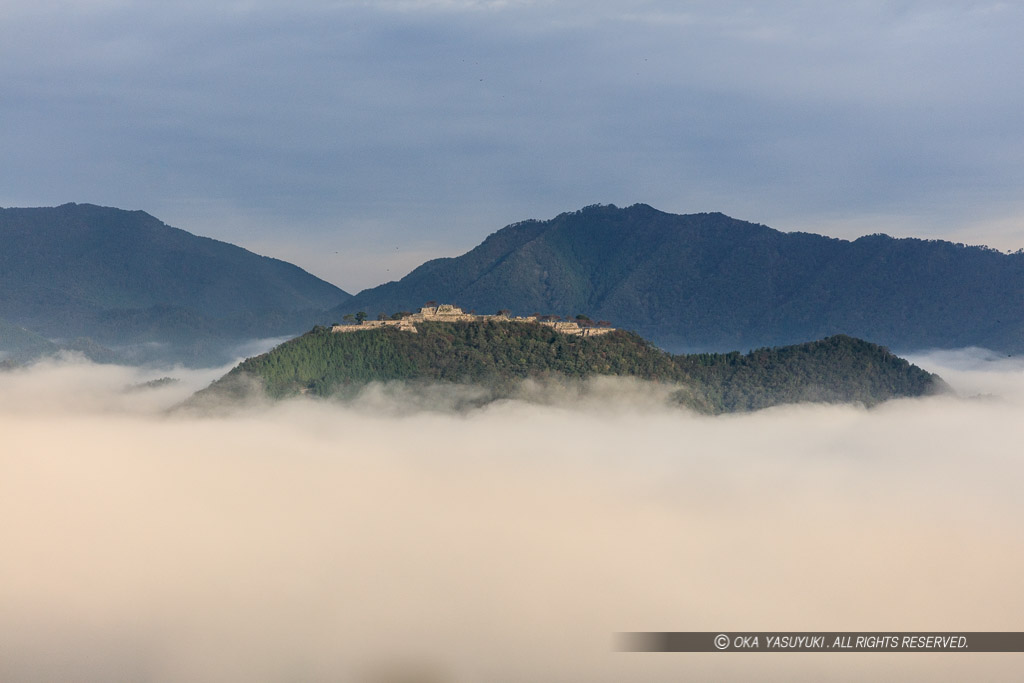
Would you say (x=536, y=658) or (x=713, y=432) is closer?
(x=536, y=658)

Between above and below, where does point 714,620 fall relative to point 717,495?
below

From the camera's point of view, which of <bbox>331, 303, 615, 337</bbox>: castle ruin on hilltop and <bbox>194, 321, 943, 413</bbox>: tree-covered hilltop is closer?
<bbox>194, 321, 943, 413</bbox>: tree-covered hilltop

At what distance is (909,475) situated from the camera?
19250 cm

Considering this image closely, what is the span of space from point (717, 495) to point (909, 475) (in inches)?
1402

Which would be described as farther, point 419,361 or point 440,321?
point 440,321

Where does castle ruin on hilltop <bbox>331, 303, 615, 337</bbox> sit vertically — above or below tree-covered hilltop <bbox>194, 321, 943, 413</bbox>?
above

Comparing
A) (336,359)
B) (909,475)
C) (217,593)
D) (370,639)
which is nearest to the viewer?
(370,639)

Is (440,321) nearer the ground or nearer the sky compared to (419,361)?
nearer the sky

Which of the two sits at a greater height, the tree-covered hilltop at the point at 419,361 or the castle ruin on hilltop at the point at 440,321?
the castle ruin on hilltop at the point at 440,321

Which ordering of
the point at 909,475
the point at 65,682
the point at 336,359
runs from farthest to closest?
1. the point at 909,475
2. the point at 336,359
3. the point at 65,682

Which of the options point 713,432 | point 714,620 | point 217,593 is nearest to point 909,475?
point 713,432

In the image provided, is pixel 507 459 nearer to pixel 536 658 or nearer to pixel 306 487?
pixel 306 487

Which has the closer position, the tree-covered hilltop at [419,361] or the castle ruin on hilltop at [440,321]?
the tree-covered hilltop at [419,361]

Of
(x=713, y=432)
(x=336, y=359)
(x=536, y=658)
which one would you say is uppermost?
(x=336, y=359)
